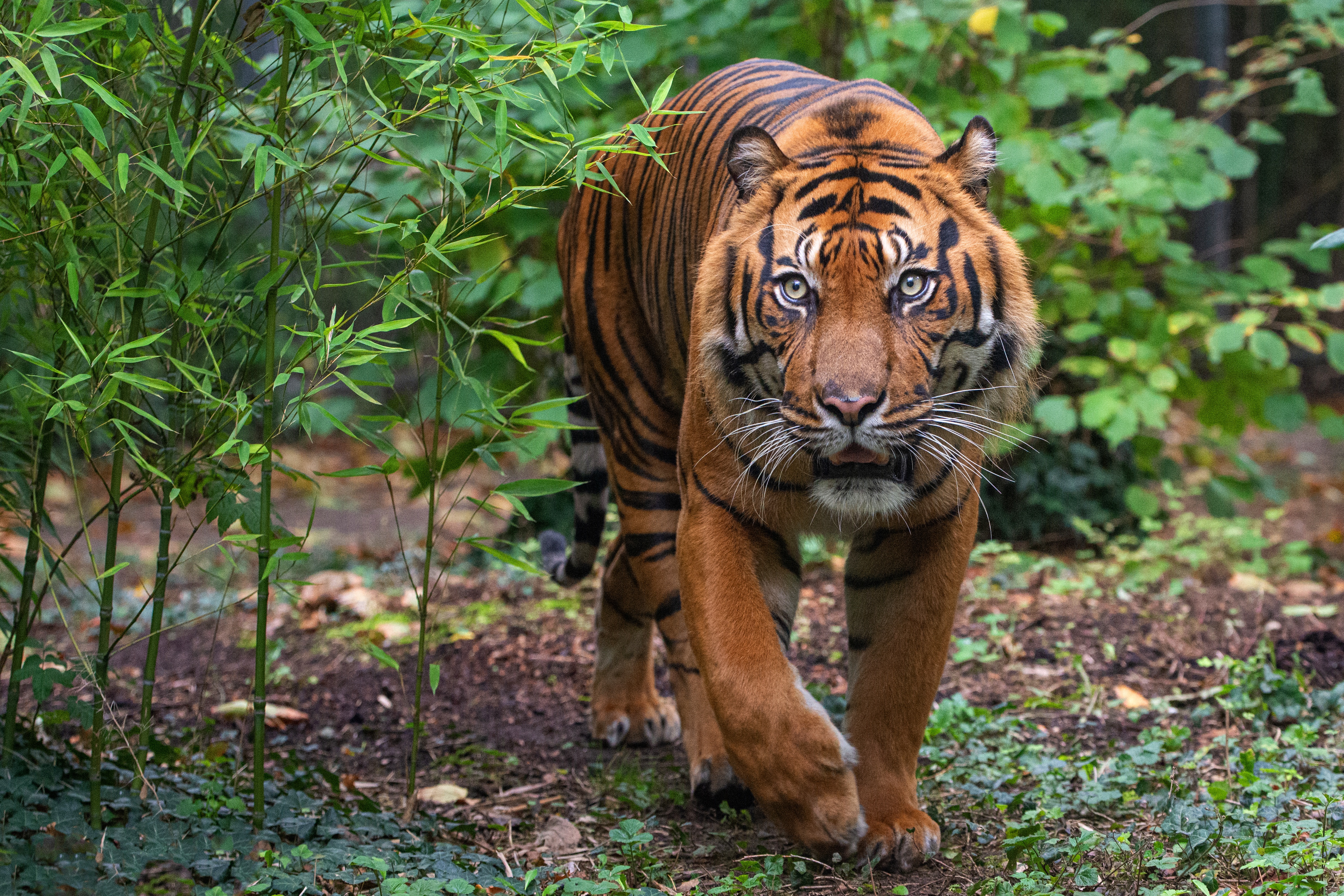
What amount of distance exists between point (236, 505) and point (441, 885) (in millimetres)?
855

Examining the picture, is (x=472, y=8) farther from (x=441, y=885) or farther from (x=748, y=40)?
(x=748, y=40)

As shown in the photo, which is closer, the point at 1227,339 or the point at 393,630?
the point at 393,630

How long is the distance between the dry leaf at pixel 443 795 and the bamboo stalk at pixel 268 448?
2.06ft

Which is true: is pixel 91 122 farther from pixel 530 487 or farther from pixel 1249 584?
pixel 1249 584

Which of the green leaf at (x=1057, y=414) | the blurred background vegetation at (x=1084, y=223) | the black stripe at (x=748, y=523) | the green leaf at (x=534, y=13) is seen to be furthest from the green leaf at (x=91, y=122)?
the green leaf at (x=1057, y=414)

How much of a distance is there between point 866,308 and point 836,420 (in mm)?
250

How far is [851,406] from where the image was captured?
2086mm

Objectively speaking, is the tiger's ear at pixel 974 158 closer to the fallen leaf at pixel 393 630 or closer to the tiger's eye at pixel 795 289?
the tiger's eye at pixel 795 289

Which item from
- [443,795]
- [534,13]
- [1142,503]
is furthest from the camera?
[1142,503]

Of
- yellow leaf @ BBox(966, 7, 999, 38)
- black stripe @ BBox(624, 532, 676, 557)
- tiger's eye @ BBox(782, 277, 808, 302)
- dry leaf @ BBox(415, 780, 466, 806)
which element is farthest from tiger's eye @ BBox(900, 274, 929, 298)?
yellow leaf @ BBox(966, 7, 999, 38)

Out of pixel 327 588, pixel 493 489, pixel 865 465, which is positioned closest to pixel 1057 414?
pixel 865 465

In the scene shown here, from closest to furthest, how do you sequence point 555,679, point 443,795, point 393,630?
point 443,795, point 555,679, point 393,630

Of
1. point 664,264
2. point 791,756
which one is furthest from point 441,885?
point 664,264

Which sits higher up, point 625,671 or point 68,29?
point 68,29
